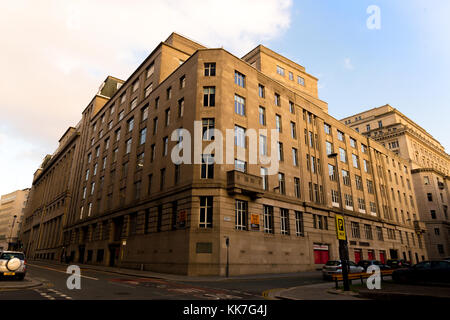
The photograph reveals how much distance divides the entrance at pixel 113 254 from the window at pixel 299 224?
→ 958 inches

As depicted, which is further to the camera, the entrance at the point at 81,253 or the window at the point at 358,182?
the window at the point at 358,182

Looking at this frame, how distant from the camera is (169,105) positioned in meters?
37.6

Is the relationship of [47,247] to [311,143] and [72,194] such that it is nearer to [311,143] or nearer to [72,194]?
[72,194]

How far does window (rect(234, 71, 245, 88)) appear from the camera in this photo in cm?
3526

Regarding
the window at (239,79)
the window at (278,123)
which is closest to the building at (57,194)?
the window at (239,79)

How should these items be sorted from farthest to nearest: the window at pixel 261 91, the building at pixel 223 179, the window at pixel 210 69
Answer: the window at pixel 261 91
the window at pixel 210 69
the building at pixel 223 179

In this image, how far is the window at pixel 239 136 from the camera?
106 feet

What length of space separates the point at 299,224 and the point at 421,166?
6190cm

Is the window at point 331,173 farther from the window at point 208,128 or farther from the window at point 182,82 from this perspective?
the window at point 182,82

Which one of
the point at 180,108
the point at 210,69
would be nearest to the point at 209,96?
the point at 210,69

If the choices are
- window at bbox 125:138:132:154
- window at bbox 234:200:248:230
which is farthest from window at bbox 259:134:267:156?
window at bbox 125:138:132:154

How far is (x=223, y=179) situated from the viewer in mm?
29141
